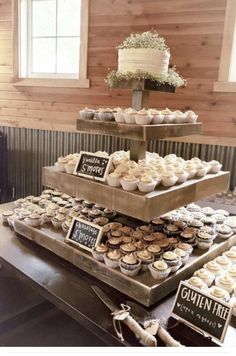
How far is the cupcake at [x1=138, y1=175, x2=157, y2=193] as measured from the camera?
137 centimetres

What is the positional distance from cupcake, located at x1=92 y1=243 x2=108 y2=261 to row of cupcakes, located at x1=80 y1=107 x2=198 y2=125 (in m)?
0.57

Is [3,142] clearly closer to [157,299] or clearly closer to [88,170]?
[88,170]

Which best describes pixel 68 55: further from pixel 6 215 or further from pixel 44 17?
pixel 6 215

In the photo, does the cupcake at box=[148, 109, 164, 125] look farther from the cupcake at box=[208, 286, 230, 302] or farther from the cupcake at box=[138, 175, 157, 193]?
the cupcake at box=[208, 286, 230, 302]

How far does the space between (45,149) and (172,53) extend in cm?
187

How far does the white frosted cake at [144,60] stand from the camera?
1.54 metres

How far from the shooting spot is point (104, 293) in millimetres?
1352

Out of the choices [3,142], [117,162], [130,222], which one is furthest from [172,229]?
[3,142]

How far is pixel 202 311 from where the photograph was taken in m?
1.12

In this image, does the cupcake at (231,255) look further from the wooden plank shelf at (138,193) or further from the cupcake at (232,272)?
the wooden plank shelf at (138,193)

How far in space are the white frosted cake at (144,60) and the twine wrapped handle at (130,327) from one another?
1.04 metres

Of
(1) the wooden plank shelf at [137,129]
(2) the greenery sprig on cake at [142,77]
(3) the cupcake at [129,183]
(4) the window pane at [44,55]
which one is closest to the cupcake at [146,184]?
(3) the cupcake at [129,183]

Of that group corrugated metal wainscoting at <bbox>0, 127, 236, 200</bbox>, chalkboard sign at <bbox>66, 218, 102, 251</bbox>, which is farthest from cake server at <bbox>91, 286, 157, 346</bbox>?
corrugated metal wainscoting at <bbox>0, 127, 236, 200</bbox>
